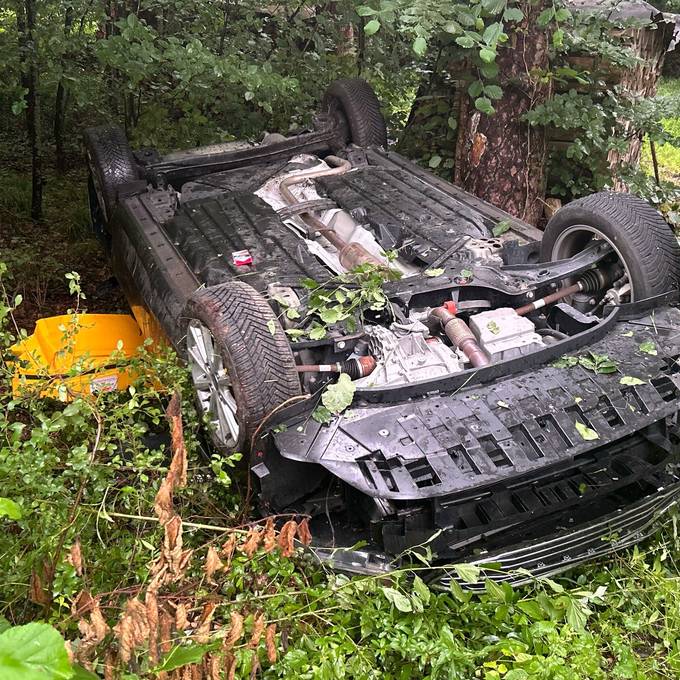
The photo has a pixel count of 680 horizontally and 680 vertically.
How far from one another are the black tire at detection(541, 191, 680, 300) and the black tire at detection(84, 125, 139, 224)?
10.6 ft

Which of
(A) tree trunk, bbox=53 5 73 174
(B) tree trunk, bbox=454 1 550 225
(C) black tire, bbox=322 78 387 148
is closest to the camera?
(B) tree trunk, bbox=454 1 550 225

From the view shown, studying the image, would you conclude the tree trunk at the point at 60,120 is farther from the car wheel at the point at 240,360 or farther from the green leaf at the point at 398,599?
the green leaf at the point at 398,599

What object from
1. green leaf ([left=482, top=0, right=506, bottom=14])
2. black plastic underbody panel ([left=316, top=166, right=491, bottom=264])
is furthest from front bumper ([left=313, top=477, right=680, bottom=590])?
green leaf ([left=482, top=0, right=506, bottom=14])

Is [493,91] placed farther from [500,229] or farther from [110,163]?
[110,163]

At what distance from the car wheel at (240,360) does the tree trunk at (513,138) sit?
3127 mm

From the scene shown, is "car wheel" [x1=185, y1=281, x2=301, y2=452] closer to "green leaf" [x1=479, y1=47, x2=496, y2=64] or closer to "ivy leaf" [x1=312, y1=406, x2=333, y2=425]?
"ivy leaf" [x1=312, y1=406, x2=333, y2=425]

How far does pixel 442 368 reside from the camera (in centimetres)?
319

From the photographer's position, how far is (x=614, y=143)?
537 cm

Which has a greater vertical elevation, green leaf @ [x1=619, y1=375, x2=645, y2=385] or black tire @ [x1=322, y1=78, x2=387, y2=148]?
black tire @ [x1=322, y1=78, x2=387, y2=148]

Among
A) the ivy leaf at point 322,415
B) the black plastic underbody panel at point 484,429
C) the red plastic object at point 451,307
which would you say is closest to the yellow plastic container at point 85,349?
the ivy leaf at point 322,415

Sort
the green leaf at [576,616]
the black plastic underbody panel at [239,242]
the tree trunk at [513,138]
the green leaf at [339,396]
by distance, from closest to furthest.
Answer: the green leaf at [576,616] < the green leaf at [339,396] < the black plastic underbody panel at [239,242] < the tree trunk at [513,138]

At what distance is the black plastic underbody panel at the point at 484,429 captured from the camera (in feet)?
8.58

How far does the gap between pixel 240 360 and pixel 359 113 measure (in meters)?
3.41

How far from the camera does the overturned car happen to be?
8.99ft
